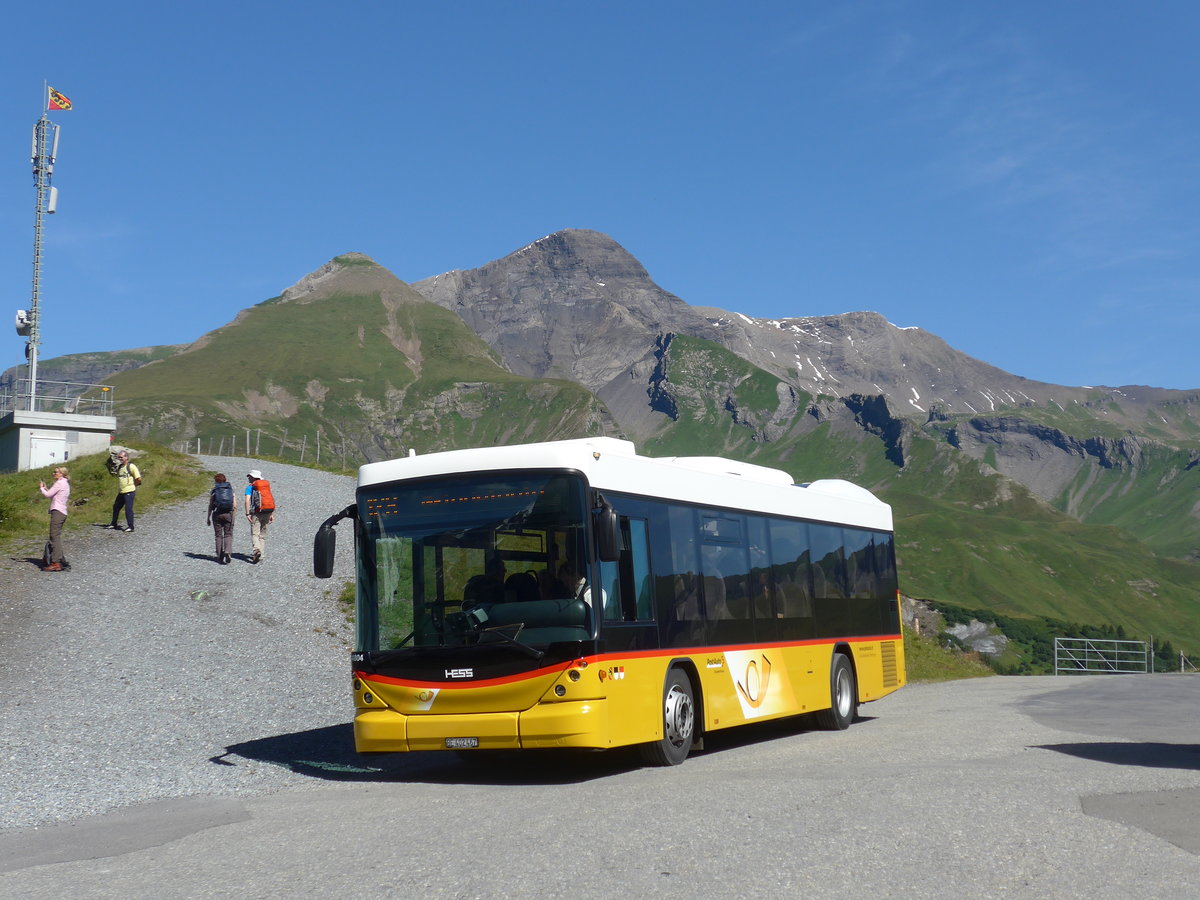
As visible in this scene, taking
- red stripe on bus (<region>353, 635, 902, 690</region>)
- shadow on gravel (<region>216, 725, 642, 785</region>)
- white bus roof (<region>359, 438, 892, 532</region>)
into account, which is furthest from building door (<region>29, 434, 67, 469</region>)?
red stripe on bus (<region>353, 635, 902, 690</region>)

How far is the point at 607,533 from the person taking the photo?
35.2 ft

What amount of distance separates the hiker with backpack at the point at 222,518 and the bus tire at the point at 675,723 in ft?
53.9

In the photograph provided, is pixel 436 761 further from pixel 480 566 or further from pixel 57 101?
pixel 57 101

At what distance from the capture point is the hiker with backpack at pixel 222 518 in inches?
1040

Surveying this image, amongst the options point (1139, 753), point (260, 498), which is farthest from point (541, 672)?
point (260, 498)

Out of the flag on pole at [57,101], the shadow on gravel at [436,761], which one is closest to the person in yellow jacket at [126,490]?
the shadow on gravel at [436,761]

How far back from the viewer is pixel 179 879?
23.7 feet

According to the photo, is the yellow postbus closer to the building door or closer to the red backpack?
the red backpack

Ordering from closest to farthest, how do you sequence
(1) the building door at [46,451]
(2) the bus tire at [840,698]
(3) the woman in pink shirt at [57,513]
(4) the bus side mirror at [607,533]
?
(4) the bus side mirror at [607,533] < (2) the bus tire at [840,698] < (3) the woman in pink shirt at [57,513] < (1) the building door at [46,451]

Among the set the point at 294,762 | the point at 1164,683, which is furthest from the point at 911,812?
the point at 1164,683

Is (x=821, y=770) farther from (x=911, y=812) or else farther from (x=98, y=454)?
(x=98, y=454)

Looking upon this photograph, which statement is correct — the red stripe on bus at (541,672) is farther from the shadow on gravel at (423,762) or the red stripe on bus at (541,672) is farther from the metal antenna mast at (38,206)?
the metal antenna mast at (38,206)

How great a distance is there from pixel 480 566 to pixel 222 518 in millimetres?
16695

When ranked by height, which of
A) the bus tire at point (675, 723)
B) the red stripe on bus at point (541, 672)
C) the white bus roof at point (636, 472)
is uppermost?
the white bus roof at point (636, 472)
